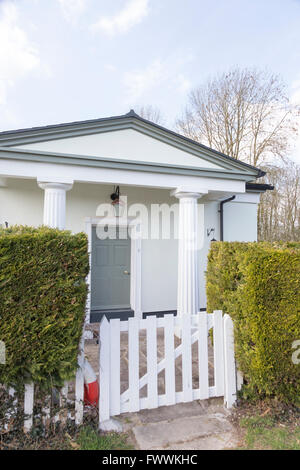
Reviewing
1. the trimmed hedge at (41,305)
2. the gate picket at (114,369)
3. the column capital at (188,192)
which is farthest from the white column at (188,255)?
the trimmed hedge at (41,305)

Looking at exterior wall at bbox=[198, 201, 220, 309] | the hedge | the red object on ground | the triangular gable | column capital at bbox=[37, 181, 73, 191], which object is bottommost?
the red object on ground

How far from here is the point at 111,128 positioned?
4.38m

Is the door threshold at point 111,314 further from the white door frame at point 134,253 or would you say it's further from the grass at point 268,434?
the grass at point 268,434

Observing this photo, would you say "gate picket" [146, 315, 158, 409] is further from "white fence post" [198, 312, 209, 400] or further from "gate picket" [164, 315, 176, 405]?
"white fence post" [198, 312, 209, 400]

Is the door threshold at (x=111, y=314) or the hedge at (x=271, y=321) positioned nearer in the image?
the hedge at (x=271, y=321)

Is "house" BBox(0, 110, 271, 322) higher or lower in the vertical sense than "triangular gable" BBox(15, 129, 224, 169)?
lower

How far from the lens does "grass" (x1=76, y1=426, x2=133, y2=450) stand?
6.24ft

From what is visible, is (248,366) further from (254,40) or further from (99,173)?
(254,40)

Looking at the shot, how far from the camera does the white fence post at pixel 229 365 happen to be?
8.25 ft

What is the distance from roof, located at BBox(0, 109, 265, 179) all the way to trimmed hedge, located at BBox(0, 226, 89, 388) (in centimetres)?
257

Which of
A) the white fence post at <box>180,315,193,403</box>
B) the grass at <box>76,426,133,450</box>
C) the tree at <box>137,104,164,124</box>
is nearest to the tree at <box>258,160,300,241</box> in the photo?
the tree at <box>137,104,164,124</box>

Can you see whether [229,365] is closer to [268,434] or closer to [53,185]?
[268,434]

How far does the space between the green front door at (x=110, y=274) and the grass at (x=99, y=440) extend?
3.54 meters
